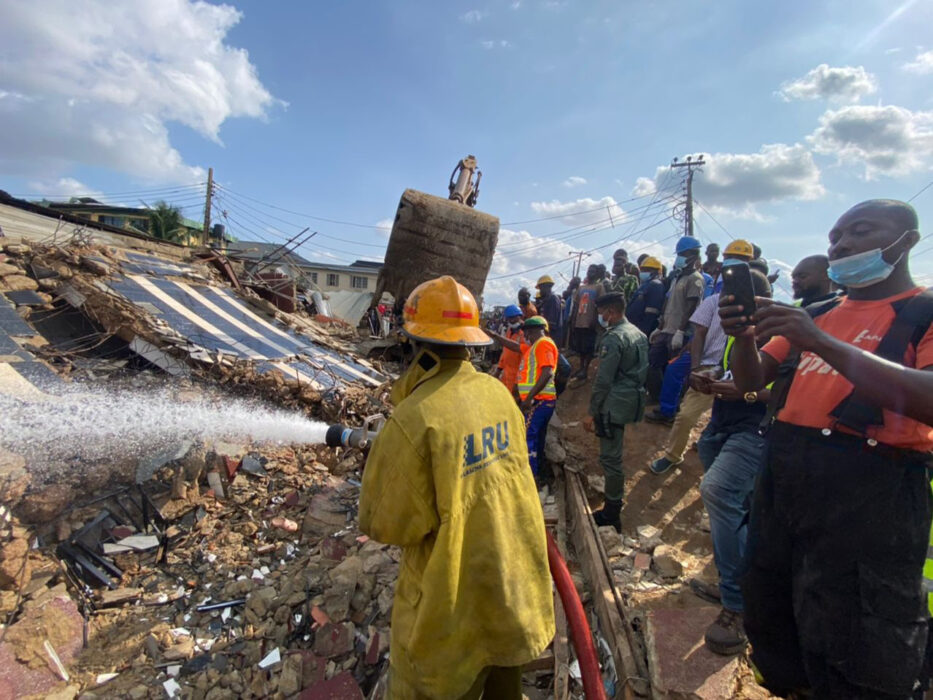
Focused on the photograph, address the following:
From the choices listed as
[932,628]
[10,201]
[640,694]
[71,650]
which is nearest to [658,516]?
[640,694]

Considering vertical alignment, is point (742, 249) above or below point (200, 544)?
above

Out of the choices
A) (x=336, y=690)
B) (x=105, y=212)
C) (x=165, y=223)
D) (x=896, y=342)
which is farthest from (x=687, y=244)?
(x=105, y=212)

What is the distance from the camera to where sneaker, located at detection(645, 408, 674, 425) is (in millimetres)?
5535

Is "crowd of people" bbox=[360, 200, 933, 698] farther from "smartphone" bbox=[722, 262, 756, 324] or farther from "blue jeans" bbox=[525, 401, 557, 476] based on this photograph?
"blue jeans" bbox=[525, 401, 557, 476]

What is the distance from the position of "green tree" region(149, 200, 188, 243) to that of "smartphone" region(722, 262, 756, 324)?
1305 inches

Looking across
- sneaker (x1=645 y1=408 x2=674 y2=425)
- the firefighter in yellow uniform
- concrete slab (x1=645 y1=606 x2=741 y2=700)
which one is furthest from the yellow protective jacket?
sneaker (x1=645 y1=408 x2=674 y2=425)

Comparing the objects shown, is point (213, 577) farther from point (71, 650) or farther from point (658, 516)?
point (658, 516)

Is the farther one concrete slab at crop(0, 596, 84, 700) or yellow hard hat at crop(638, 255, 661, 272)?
yellow hard hat at crop(638, 255, 661, 272)

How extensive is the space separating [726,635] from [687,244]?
4.27m

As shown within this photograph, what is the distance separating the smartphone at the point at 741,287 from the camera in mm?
1645

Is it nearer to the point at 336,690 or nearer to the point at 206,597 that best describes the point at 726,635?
the point at 336,690

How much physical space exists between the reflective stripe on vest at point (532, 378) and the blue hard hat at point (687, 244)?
2.08 m

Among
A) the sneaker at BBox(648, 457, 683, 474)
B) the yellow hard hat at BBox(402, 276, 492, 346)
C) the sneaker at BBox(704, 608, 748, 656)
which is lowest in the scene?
the sneaker at BBox(704, 608, 748, 656)

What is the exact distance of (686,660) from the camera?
230 cm
